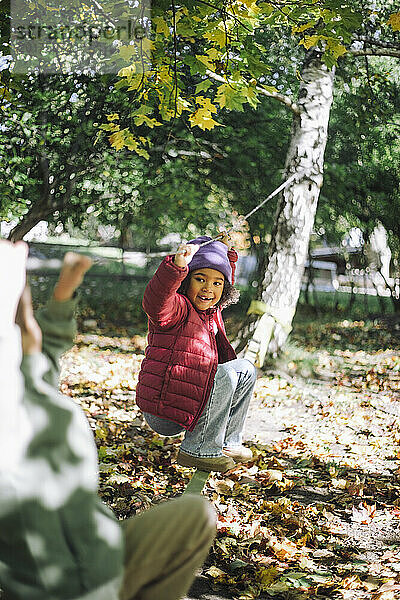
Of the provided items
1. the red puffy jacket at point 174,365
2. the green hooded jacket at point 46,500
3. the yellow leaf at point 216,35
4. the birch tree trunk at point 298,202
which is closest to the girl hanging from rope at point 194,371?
the red puffy jacket at point 174,365

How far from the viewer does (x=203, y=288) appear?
10.5 ft

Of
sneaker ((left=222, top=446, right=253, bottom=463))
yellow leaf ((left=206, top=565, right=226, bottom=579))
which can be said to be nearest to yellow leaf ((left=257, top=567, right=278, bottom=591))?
yellow leaf ((left=206, top=565, right=226, bottom=579))

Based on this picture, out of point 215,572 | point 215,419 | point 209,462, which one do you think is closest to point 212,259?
point 215,419

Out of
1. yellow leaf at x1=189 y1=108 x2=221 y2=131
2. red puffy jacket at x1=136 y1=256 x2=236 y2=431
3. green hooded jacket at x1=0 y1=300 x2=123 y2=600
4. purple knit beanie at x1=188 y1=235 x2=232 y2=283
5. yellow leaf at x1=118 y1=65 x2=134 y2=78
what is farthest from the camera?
yellow leaf at x1=189 y1=108 x2=221 y2=131

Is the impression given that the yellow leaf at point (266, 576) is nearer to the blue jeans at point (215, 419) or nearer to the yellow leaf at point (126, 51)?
the blue jeans at point (215, 419)

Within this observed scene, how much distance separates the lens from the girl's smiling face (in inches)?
126

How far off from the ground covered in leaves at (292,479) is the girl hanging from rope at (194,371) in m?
0.48

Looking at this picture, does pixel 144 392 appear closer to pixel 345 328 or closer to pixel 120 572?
pixel 120 572

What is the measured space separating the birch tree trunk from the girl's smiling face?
316 centimetres

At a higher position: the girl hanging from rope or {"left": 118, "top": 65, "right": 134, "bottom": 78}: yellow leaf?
{"left": 118, "top": 65, "right": 134, "bottom": 78}: yellow leaf

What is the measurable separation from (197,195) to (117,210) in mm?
1634

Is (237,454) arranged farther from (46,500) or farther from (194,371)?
(46,500)

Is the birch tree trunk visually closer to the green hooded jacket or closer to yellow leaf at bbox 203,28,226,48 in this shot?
yellow leaf at bbox 203,28,226,48

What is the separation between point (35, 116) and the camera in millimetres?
8977
